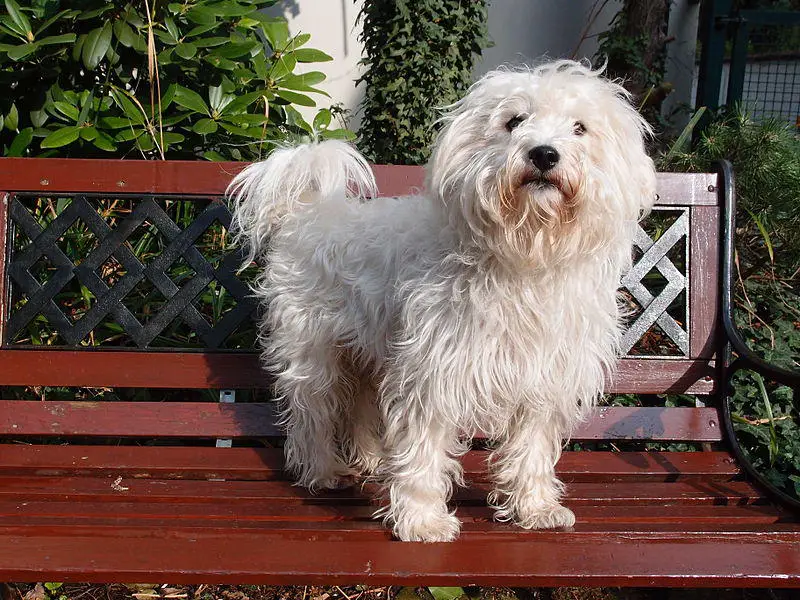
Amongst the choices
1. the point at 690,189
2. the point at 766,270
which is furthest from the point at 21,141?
A: the point at 766,270

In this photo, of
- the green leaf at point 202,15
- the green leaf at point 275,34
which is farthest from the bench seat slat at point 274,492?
the green leaf at point 275,34

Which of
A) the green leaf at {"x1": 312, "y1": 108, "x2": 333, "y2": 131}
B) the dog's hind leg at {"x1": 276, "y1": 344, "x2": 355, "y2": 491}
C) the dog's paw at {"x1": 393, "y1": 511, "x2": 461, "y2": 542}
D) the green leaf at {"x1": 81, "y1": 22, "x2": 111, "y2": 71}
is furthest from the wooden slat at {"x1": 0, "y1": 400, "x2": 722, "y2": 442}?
the green leaf at {"x1": 312, "y1": 108, "x2": 333, "y2": 131}

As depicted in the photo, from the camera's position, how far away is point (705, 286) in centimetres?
315

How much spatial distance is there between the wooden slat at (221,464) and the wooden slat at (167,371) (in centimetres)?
25

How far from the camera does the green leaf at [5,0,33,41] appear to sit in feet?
11.7

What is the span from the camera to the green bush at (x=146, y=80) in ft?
12.0

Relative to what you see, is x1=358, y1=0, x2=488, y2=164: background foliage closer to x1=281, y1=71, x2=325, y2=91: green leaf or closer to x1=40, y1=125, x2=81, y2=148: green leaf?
x1=281, y1=71, x2=325, y2=91: green leaf

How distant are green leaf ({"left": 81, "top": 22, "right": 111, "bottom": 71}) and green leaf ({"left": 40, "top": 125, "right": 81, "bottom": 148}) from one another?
0.96ft

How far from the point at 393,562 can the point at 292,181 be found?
4.76 feet

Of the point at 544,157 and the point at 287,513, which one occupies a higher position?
the point at 544,157

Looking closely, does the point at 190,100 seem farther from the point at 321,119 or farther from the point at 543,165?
the point at 543,165

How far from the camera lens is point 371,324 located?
2.73 m

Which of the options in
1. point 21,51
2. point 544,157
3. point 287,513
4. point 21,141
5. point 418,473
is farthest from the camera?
point 21,141

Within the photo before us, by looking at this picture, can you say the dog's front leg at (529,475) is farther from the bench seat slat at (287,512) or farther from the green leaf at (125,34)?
the green leaf at (125,34)
